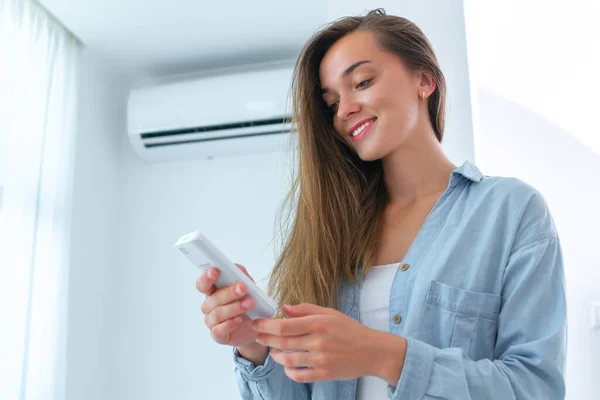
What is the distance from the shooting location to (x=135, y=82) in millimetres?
3076

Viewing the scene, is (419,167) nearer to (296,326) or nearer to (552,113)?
(296,326)

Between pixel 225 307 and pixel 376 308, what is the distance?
301 millimetres

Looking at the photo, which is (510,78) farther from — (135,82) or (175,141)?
(135,82)

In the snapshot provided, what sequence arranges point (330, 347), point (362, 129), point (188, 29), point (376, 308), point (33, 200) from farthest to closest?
point (188, 29) → point (33, 200) → point (362, 129) → point (376, 308) → point (330, 347)

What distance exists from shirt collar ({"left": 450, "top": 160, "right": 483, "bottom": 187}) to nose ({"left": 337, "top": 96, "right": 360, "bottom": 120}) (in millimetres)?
216

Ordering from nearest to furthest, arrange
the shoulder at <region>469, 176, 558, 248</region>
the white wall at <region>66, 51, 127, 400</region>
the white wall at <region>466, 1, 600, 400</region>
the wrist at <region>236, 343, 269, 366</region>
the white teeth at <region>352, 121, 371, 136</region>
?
the shoulder at <region>469, 176, 558, 248</region> → the wrist at <region>236, 343, 269, 366</region> → the white teeth at <region>352, 121, 371, 136</region> → the white wall at <region>466, 1, 600, 400</region> → the white wall at <region>66, 51, 127, 400</region>

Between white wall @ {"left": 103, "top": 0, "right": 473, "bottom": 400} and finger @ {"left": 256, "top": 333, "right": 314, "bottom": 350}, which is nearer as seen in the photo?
finger @ {"left": 256, "top": 333, "right": 314, "bottom": 350}

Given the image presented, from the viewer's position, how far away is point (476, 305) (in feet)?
3.17

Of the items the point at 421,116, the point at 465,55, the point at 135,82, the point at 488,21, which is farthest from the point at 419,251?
the point at 135,82

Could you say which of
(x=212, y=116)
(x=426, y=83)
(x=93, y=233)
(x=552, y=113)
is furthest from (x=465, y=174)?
(x=93, y=233)

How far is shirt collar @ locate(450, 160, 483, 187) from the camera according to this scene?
1.11 meters

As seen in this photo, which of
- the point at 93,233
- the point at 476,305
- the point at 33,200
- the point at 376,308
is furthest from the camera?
the point at 93,233

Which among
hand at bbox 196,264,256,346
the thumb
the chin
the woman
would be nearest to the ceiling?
the woman

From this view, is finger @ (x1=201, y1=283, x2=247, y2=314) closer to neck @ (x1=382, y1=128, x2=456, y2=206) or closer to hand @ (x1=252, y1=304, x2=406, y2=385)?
hand @ (x1=252, y1=304, x2=406, y2=385)
